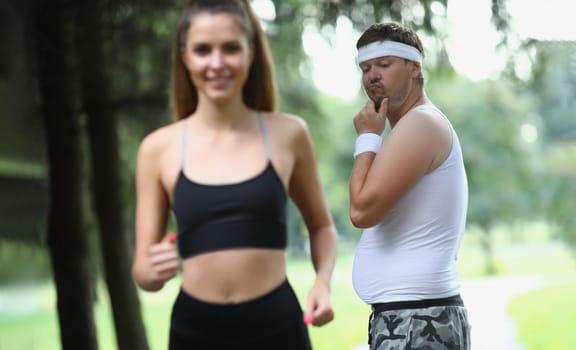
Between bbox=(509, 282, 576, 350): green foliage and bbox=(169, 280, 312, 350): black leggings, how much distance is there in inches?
145

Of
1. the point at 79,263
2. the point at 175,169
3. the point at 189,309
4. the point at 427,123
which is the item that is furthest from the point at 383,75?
the point at 79,263

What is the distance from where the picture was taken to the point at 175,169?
4.93 feet

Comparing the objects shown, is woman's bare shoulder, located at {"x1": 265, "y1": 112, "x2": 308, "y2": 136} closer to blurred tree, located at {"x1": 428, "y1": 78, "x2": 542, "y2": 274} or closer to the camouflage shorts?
the camouflage shorts

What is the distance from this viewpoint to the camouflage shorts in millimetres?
1371

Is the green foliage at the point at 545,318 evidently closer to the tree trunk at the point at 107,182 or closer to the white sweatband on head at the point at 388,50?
the tree trunk at the point at 107,182

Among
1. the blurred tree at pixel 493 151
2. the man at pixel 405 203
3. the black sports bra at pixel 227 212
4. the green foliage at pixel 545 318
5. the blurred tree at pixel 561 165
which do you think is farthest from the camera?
the blurred tree at pixel 493 151

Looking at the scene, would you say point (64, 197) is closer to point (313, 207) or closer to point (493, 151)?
point (313, 207)

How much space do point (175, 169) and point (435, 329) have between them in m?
0.54

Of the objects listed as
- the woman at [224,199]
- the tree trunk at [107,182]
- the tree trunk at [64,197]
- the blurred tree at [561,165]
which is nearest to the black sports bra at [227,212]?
the woman at [224,199]

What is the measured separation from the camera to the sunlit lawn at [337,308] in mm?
4027

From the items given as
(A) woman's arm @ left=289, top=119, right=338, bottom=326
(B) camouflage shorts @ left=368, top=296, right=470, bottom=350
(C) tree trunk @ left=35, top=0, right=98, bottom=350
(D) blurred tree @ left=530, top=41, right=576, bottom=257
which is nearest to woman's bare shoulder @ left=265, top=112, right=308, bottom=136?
(A) woman's arm @ left=289, top=119, right=338, bottom=326

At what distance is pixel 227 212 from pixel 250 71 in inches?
11.6

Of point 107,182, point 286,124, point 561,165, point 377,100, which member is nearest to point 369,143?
point 377,100

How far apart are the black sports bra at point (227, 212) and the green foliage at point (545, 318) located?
376cm
